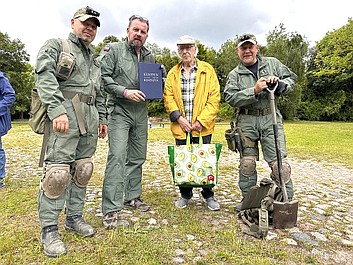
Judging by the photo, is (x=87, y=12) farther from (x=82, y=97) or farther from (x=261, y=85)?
(x=261, y=85)

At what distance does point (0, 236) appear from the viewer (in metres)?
3.41

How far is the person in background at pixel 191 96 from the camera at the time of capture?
14.0 feet

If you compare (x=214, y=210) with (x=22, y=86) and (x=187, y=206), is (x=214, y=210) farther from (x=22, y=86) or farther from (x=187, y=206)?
(x=22, y=86)

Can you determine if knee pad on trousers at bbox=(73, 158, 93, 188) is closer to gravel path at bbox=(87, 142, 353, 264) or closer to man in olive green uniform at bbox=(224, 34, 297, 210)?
gravel path at bbox=(87, 142, 353, 264)

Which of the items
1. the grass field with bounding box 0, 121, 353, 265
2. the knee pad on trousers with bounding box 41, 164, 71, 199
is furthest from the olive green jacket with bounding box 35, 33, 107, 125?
the grass field with bounding box 0, 121, 353, 265

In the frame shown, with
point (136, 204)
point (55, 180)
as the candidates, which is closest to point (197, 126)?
point (136, 204)

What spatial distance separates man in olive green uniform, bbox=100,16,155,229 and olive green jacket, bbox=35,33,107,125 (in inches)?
12.1

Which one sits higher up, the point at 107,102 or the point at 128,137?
the point at 107,102

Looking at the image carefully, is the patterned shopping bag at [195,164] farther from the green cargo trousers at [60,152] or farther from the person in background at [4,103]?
the person in background at [4,103]

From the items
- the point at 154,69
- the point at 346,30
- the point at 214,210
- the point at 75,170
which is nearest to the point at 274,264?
the point at 214,210

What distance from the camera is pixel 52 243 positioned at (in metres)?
3.05

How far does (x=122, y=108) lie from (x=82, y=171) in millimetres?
1041

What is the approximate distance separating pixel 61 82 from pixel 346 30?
30.7 meters

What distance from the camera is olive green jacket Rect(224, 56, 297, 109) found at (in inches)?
160
